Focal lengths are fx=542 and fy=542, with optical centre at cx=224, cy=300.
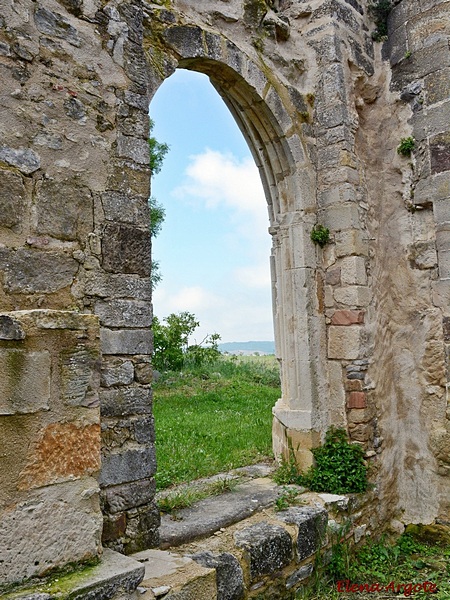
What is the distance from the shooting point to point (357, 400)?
433 centimetres

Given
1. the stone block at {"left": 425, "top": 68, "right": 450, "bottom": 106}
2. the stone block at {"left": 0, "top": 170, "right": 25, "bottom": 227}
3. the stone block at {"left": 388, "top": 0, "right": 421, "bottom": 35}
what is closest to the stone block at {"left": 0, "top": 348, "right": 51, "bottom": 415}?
the stone block at {"left": 0, "top": 170, "right": 25, "bottom": 227}

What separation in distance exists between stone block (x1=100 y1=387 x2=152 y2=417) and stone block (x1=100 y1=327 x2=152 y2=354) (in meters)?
0.20

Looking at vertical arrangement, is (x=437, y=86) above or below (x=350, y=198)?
above

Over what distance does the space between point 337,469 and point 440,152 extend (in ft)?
8.91

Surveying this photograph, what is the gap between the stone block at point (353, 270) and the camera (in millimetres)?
4359

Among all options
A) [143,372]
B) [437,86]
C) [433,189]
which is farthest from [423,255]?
[143,372]

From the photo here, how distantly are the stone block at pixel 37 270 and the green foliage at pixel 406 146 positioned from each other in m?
3.26

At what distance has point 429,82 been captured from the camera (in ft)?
15.1

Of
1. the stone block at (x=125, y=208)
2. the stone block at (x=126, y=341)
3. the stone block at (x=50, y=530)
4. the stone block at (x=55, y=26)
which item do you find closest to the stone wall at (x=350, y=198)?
the stone block at (x=125, y=208)

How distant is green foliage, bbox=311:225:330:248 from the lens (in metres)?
4.50

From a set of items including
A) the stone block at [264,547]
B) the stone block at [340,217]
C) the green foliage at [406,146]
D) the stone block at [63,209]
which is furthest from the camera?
the green foliage at [406,146]

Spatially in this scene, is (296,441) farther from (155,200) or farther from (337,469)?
(155,200)

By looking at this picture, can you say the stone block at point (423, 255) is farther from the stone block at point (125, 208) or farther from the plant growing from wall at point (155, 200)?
the plant growing from wall at point (155, 200)

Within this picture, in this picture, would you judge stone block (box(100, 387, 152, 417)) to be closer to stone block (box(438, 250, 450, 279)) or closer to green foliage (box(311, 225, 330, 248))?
green foliage (box(311, 225, 330, 248))
